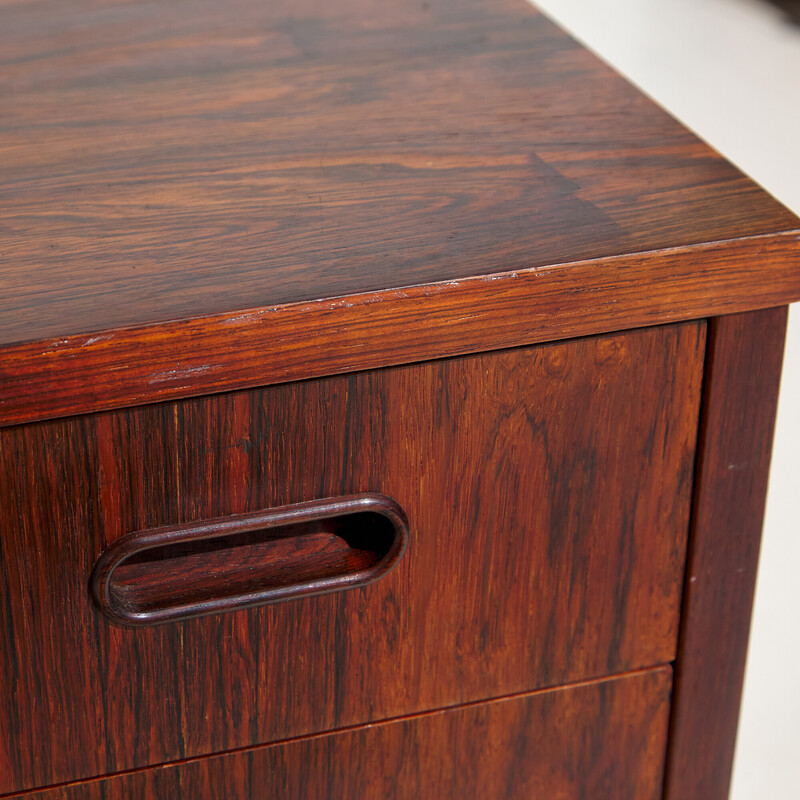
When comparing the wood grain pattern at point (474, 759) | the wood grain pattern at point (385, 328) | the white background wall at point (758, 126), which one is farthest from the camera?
the white background wall at point (758, 126)

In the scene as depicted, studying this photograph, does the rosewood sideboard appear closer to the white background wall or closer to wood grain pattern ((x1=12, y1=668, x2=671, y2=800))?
wood grain pattern ((x1=12, y1=668, x2=671, y2=800))

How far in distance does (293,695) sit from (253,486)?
98mm

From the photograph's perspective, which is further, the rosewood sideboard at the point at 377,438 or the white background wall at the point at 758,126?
the white background wall at the point at 758,126

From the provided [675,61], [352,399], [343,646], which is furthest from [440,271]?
[675,61]

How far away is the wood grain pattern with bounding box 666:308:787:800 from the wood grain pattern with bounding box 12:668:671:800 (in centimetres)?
1

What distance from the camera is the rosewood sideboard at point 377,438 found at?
0.36 m

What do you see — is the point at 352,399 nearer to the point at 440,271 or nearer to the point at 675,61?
the point at 440,271

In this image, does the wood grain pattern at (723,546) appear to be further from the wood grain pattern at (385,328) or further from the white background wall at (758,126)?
the white background wall at (758,126)

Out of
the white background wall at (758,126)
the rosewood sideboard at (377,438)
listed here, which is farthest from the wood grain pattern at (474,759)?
the white background wall at (758,126)

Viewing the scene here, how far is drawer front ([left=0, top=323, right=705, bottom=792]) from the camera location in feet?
1.22

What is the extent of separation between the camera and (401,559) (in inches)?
16.3

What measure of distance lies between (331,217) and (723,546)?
0.68 feet

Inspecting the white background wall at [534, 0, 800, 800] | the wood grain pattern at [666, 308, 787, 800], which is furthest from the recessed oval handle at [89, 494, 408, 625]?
the white background wall at [534, 0, 800, 800]

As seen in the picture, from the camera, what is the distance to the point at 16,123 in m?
0.48
